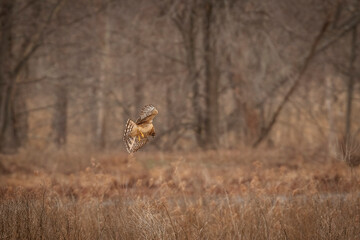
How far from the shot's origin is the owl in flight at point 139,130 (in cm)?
283

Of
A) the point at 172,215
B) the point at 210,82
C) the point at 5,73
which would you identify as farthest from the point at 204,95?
the point at 172,215

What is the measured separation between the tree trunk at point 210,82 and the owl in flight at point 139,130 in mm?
10309

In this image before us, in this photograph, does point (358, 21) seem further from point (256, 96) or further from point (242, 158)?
point (242, 158)

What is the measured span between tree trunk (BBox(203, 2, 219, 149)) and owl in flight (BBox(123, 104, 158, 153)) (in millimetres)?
10309

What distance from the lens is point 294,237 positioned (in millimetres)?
4539

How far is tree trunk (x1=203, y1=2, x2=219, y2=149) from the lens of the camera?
43.5 ft

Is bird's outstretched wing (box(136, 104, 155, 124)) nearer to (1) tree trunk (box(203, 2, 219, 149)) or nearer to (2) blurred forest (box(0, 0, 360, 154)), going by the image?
(2) blurred forest (box(0, 0, 360, 154))

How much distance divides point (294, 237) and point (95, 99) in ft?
40.9

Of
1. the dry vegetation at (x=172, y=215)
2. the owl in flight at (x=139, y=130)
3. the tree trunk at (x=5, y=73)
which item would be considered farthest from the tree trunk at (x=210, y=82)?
the owl in flight at (x=139, y=130)

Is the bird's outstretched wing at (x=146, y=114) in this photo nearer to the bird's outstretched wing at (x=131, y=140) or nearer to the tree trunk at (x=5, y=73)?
the bird's outstretched wing at (x=131, y=140)

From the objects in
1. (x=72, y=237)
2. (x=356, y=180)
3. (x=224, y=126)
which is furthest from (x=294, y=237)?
(x=224, y=126)

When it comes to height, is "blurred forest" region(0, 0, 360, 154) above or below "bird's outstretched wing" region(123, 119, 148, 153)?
above

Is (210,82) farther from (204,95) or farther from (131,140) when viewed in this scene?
(131,140)

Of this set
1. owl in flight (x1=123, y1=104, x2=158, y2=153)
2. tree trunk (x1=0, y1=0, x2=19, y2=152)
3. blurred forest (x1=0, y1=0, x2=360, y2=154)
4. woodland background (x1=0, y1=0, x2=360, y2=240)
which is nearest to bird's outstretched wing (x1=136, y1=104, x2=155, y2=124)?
owl in flight (x1=123, y1=104, x2=158, y2=153)
